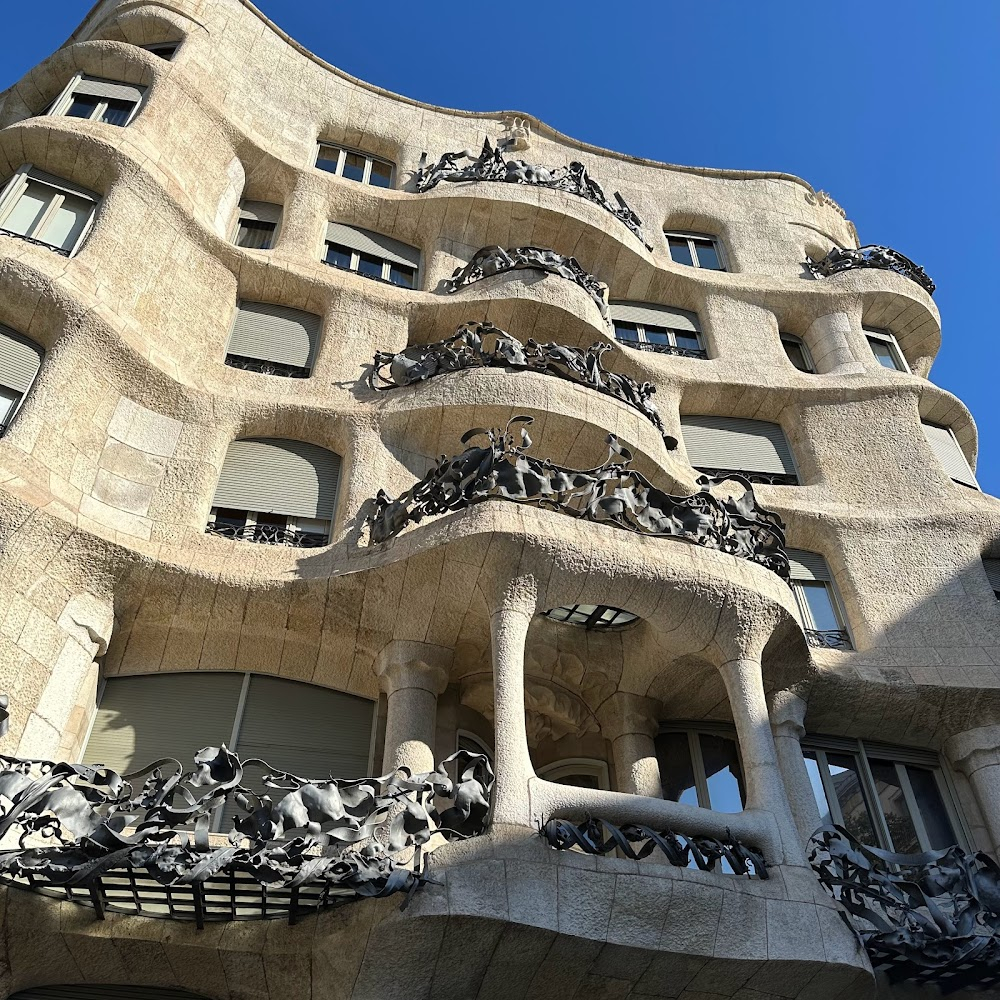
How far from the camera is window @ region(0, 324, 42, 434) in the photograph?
1040 cm

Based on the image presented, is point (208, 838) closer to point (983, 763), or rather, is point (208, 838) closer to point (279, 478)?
point (279, 478)

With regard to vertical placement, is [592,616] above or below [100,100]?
below

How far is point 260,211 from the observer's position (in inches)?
615

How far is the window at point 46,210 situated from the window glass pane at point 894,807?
11059 mm

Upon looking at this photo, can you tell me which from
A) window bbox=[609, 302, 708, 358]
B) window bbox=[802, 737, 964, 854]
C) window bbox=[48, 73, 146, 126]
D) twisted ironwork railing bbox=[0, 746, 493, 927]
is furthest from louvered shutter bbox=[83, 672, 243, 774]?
window bbox=[609, 302, 708, 358]

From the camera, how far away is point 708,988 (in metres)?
7.86

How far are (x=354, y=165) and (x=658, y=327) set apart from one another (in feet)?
20.1

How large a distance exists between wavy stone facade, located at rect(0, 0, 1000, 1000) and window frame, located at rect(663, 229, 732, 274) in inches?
57.1

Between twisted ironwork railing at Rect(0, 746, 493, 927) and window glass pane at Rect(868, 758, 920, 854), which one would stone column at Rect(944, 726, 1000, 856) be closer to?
window glass pane at Rect(868, 758, 920, 854)

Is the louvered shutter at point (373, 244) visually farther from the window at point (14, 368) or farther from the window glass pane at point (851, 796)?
the window glass pane at point (851, 796)

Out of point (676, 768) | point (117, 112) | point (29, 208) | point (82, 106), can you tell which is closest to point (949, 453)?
point (676, 768)

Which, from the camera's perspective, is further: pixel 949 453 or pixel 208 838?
pixel 949 453

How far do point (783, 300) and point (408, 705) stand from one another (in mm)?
10707

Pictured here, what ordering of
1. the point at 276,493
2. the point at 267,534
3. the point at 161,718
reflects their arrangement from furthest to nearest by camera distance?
the point at 276,493 → the point at 267,534 → the point at 161,718
